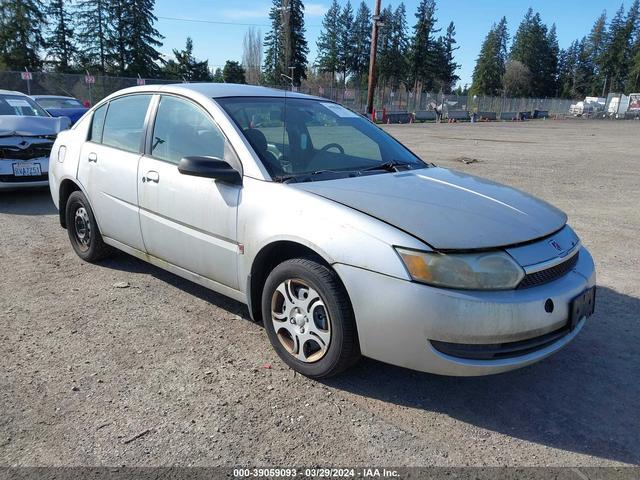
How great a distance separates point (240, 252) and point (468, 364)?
5.05 feet

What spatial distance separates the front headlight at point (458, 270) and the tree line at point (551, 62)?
109 m

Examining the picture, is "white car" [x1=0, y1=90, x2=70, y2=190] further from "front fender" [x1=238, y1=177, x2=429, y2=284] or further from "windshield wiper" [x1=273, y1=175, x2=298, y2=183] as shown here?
"windshield wiper" [x1=273, y1=175, x2=298, y2=183]

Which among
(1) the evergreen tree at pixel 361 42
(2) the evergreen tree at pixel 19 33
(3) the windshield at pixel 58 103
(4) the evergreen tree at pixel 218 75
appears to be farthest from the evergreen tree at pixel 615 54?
(3) the windshield at pixel 58 103

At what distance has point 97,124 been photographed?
4840 millimetres

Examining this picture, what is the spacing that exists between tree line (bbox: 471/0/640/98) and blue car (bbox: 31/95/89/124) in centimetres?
9889

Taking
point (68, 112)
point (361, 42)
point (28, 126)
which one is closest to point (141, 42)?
point (361, 42)

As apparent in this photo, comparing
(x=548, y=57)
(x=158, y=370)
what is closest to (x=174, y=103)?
(x=158, y=370)

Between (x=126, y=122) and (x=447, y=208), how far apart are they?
2908 mm

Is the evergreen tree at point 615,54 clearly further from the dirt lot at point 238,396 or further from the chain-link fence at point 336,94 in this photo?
the dirt lot at point 238,396

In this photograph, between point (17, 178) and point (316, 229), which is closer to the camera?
point (316, 229)

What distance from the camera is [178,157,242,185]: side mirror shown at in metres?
3.23

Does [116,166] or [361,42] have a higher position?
[361,42]

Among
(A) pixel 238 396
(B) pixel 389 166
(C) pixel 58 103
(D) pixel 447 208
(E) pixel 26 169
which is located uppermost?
(C) pixel 58 103

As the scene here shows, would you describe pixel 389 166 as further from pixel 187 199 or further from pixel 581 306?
pixel 581 306
